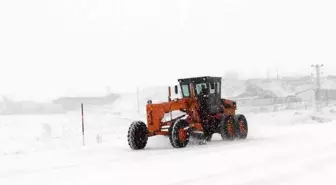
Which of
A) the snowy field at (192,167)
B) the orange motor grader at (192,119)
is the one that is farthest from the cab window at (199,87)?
the snowy field at (192,167)

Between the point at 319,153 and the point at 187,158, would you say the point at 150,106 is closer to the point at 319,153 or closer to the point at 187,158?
the point at 187,158

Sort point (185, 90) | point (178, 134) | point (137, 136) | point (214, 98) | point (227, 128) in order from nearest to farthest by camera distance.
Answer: point (178, 134), point (137, 136), point (227, 128), point (185, 90), point (214, 98)

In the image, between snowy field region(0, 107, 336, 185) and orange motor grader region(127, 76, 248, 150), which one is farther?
orange motor grader region(127, 76, 248, 150)

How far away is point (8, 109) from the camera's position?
92.8 meters

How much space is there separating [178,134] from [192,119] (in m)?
1.40

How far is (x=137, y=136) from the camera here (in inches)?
567

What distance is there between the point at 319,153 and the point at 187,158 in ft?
9.56

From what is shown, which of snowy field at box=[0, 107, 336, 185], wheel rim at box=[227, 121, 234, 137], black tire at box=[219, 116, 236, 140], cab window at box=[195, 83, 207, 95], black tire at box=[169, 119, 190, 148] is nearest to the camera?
snowy field at box=[0, 107, 336, 185]

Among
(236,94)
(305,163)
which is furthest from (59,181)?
(236,94)

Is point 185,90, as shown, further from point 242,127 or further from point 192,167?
point 192,167

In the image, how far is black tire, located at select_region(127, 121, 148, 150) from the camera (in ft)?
46.6

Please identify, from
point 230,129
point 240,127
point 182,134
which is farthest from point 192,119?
point 240,127

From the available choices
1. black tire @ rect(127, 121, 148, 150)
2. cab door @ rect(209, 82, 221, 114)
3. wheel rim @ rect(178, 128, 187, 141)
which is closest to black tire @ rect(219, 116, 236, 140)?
cab door @ rect(209, 82, 221, 114)

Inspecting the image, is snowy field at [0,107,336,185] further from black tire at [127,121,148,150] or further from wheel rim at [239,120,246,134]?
wheel rim at [239,120,246,134]
